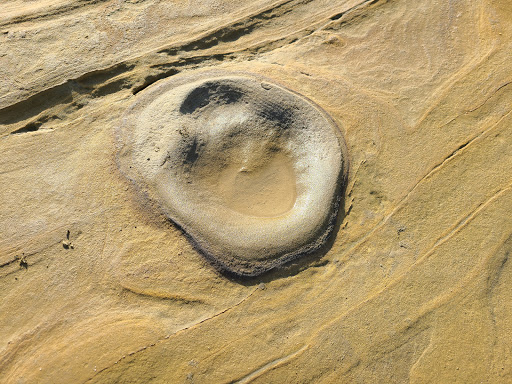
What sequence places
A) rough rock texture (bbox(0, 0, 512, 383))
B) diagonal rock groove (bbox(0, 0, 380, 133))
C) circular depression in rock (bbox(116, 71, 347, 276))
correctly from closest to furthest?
rough rock texture (bbox(0, 0, 512, 383)) → circular depression in rock (bbox(116, 71, 347, 276)) → diagonal rock groove (bbox(0, 0, 380, 133))

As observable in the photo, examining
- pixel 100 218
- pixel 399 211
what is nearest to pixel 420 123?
pixel 399 211

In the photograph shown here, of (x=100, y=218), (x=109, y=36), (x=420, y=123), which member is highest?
(x=109, y=36)

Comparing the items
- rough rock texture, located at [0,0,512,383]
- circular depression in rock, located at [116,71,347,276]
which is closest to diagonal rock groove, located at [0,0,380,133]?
rough rock texture, located at [0,0,512,383]

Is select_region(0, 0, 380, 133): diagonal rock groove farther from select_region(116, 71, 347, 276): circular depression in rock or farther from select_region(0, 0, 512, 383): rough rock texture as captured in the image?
select_region(116, 71, 347, 276): circular depression in rock

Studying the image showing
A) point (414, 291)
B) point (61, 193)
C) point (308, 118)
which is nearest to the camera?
point (414, 291)

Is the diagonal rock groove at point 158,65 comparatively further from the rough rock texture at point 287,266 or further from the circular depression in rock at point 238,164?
the circular depression in rock at point 238,164

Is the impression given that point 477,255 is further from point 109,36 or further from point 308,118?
point 109,36

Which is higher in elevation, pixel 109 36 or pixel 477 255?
pixel 109 36
